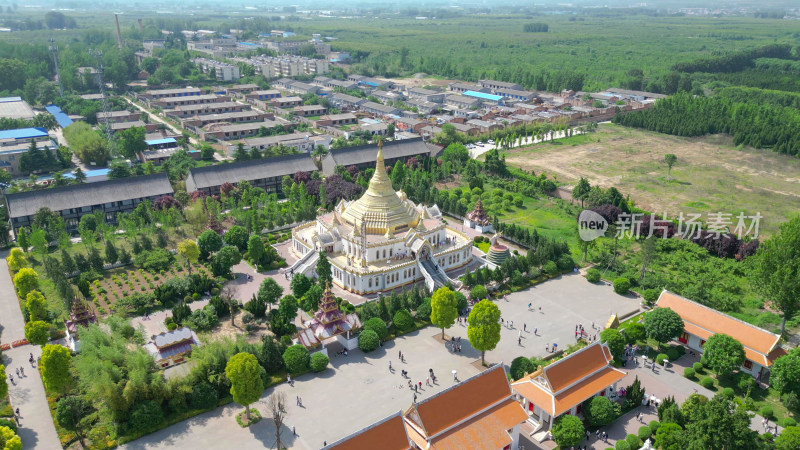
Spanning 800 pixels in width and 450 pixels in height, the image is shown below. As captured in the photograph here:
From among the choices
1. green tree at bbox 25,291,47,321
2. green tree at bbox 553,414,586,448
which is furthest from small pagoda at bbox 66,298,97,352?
green tree at bbox 553,414,586,448

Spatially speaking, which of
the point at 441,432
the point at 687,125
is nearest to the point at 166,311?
the point at 441,432

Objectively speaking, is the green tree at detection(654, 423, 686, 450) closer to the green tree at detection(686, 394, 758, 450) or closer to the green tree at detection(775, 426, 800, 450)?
the green tree at detection(686, 394, 758, 450)

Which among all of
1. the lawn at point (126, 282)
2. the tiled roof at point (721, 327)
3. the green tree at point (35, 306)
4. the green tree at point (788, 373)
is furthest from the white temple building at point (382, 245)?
the green tree at point (788, 373)

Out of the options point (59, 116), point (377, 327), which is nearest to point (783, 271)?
point (377, 327)

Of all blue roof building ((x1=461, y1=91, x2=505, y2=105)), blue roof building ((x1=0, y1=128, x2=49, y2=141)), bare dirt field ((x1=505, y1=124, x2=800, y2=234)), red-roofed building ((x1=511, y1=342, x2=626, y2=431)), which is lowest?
bare dirt field ((x1=505, y1=124, x2=800, y2=234))

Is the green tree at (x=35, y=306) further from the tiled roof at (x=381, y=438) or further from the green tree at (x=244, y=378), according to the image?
the tiled roof at (x=381, y=438)

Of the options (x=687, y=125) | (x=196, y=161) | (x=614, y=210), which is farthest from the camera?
(x=687, y=125)

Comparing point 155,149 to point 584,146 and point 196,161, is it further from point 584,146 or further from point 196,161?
point 584,146
